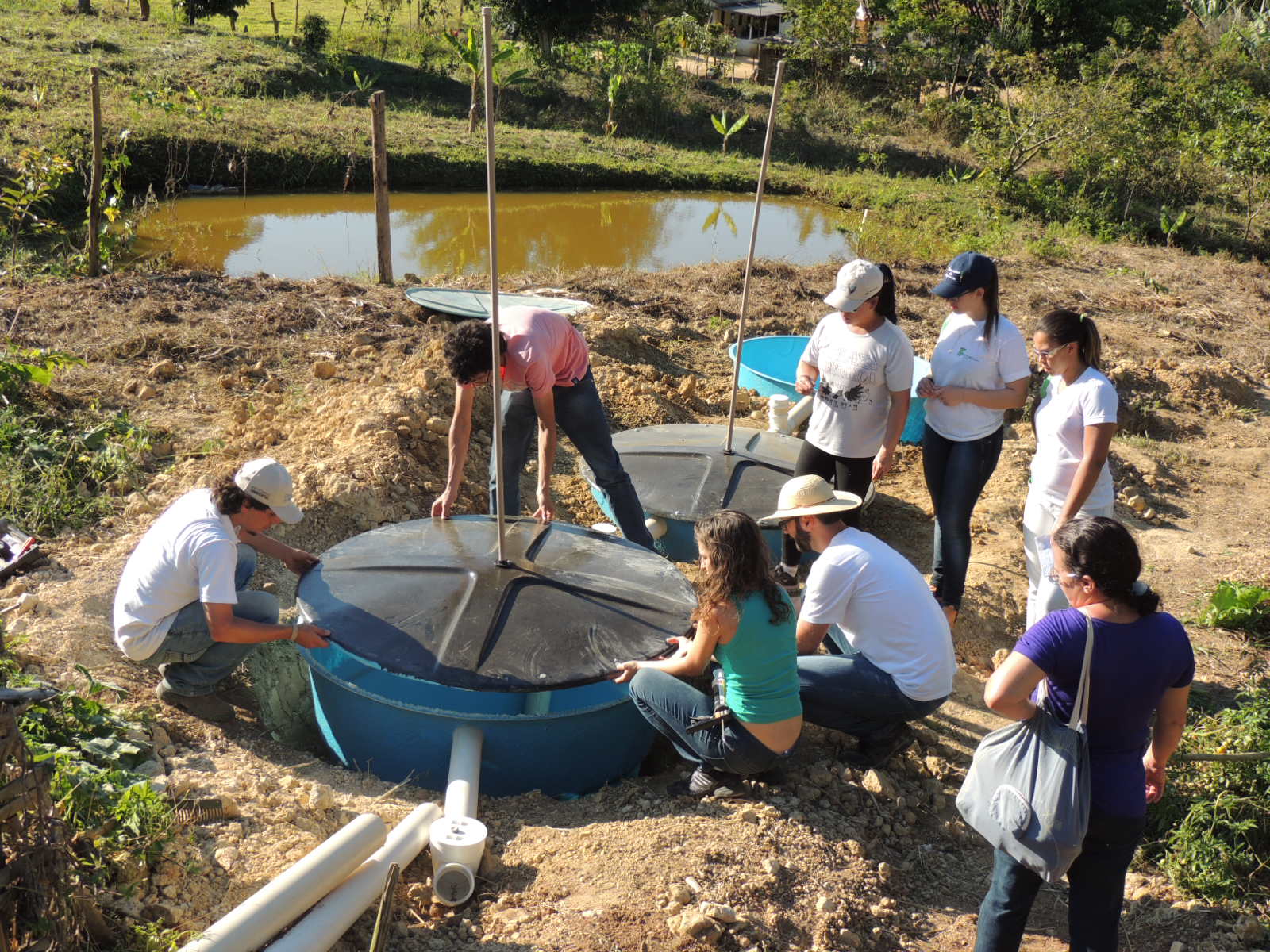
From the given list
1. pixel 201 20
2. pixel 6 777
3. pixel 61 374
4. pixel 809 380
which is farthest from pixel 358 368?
pixel 201 20

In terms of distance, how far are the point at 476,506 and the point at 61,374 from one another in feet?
9.30

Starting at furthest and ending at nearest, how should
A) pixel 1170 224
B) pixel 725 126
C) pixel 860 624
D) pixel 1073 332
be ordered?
pixel 725 126, pixel 1170 224, pixel 1073 332, pixel 860 624

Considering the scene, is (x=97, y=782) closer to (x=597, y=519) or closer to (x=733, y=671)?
(x=733, y=671)

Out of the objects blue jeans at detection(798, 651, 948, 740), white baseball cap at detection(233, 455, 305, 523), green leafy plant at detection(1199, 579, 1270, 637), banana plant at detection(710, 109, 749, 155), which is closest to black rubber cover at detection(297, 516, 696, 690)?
white baseball cap at detection(233, 455, 305, 523)

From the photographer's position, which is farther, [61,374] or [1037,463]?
[61,374]

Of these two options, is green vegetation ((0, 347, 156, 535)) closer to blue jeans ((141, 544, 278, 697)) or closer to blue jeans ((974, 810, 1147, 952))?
blue jeans ((141, 544, 278, 697))

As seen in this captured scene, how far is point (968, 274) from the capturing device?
3.89m

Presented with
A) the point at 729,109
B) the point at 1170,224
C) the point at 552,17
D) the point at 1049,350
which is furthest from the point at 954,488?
the point at 552,17

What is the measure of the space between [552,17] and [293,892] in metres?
26.0

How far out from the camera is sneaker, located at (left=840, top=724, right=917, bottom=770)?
356 centimetres

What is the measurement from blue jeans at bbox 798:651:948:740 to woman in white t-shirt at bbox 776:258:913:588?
95 cm

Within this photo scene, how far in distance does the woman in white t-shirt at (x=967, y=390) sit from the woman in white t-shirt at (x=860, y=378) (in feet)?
0.47

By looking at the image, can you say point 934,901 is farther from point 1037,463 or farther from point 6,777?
point 6,777

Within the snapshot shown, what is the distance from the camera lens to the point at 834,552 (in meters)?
3.26
